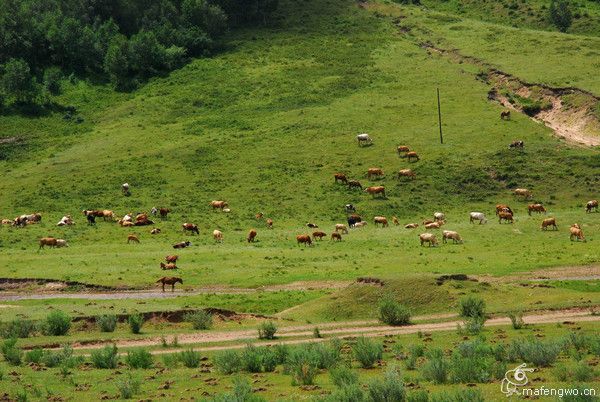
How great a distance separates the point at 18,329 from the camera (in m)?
39.5

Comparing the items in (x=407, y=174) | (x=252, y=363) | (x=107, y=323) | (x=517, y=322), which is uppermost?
(x=252, y=363)

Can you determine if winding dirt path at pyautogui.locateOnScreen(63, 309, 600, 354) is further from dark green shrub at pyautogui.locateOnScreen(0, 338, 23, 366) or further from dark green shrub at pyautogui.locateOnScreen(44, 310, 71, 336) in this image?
dark green shrub at pyautogui.locateOnScreen(0, 338, 23, 366)

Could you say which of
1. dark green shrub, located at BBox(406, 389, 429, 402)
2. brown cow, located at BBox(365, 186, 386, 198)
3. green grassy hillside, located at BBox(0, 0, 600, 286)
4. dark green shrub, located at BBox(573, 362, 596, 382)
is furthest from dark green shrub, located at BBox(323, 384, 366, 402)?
brown cow, located at BBox(365, 186, 386, 198)

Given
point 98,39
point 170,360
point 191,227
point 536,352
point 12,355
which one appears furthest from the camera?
point 98,39

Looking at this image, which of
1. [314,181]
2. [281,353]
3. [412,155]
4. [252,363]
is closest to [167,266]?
[281,353]

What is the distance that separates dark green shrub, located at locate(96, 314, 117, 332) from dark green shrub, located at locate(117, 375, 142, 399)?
12.9 meters

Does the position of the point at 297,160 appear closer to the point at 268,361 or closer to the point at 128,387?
the point at 268,361

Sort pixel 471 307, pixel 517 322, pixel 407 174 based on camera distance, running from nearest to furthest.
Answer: pixel 517 322
pixel 471 307
pixel 407 174

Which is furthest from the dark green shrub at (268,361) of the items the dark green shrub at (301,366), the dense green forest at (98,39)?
the dense green forest at (98,39)

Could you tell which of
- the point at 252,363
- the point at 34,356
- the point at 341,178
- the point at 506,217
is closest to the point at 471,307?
the point at 252,363

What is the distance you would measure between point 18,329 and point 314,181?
1843 inches

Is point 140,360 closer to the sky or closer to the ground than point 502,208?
closer to the sky

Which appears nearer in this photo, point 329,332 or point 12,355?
point 12,355

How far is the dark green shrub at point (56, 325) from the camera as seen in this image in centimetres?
3988
